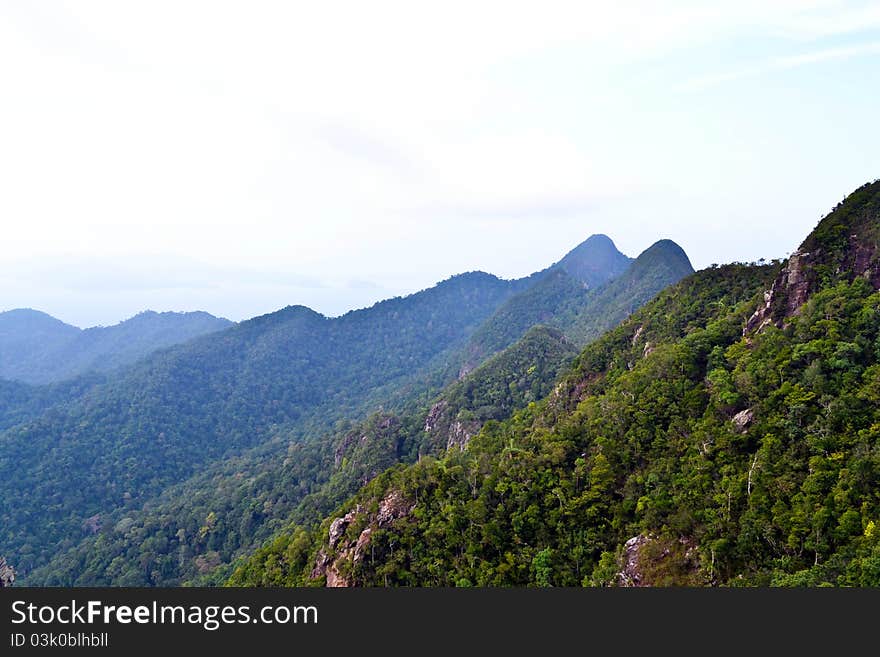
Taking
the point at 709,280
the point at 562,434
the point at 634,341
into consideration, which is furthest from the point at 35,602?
the point at 709,280

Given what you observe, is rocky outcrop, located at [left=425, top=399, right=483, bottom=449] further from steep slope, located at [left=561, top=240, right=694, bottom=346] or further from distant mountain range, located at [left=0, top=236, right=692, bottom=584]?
steep slope, located at [left=561, top=240, right=694, bottom=346]

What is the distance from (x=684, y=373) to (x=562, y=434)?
11.6 meters

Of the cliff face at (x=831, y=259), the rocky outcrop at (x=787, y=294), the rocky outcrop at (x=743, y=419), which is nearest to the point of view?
the rocky outcrop at (x=743, y=419)

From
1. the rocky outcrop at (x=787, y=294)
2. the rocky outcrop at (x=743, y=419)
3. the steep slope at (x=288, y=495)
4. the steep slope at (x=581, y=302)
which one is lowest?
the steep slope at (x=288, y=495)

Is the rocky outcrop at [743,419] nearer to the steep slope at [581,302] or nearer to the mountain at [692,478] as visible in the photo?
the mountain at [692,478]

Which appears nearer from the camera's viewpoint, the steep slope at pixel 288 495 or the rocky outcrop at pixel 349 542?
the rocky outcrop at pixel 349 542

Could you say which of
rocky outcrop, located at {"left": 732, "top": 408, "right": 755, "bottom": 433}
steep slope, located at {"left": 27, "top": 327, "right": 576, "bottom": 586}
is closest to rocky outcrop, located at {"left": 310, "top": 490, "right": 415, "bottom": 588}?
rocky outcrop, located at {"left": 732, "top": 408, "right": 755, "bottom": 433}

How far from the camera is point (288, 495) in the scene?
9281 centimetres

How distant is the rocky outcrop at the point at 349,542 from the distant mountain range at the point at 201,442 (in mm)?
35504

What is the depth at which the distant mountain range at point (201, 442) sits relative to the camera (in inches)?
3292

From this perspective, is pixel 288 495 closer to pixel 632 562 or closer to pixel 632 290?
pixel 632 562

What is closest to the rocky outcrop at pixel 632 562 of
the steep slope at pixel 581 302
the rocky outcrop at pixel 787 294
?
the rocky outcrop at pixel 787 294

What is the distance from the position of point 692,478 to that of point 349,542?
88.8ft

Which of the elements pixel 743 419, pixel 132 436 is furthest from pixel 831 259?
pixel 132 436
